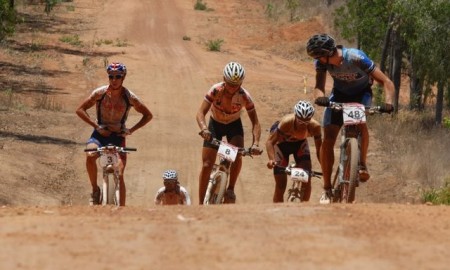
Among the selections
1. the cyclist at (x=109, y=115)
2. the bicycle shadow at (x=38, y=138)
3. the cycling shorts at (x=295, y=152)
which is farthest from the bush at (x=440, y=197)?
the bicycle shadow at (x=38, y=138)

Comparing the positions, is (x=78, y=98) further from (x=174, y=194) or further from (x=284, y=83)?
(x=174, y=194)

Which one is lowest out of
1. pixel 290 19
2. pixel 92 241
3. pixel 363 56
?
pixel 92 241

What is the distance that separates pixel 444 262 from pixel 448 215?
1.91m

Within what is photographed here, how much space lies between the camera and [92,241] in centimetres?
748

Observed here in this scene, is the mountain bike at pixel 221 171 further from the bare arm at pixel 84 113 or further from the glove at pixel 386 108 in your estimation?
the glove at pixel 386 108

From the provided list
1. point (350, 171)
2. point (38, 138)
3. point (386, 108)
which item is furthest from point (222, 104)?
point (38, 138)

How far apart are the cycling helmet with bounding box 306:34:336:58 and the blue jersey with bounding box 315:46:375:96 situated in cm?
19

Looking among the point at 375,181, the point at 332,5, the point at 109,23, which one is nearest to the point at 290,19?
the point at 332,5

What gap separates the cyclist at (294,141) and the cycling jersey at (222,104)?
584 mm

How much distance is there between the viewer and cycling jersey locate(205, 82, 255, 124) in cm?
1184

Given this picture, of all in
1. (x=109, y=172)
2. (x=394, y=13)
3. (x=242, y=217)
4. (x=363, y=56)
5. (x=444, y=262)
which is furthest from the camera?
(x=394, y=13)

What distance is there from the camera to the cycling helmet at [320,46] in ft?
34.2

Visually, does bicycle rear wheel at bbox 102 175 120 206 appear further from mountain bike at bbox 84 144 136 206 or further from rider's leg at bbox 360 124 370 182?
rider's leg at bbox 360 124 370 182

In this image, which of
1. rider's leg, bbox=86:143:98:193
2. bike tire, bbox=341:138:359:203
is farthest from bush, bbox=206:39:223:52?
bike tire, bbox=341:138:359:203
